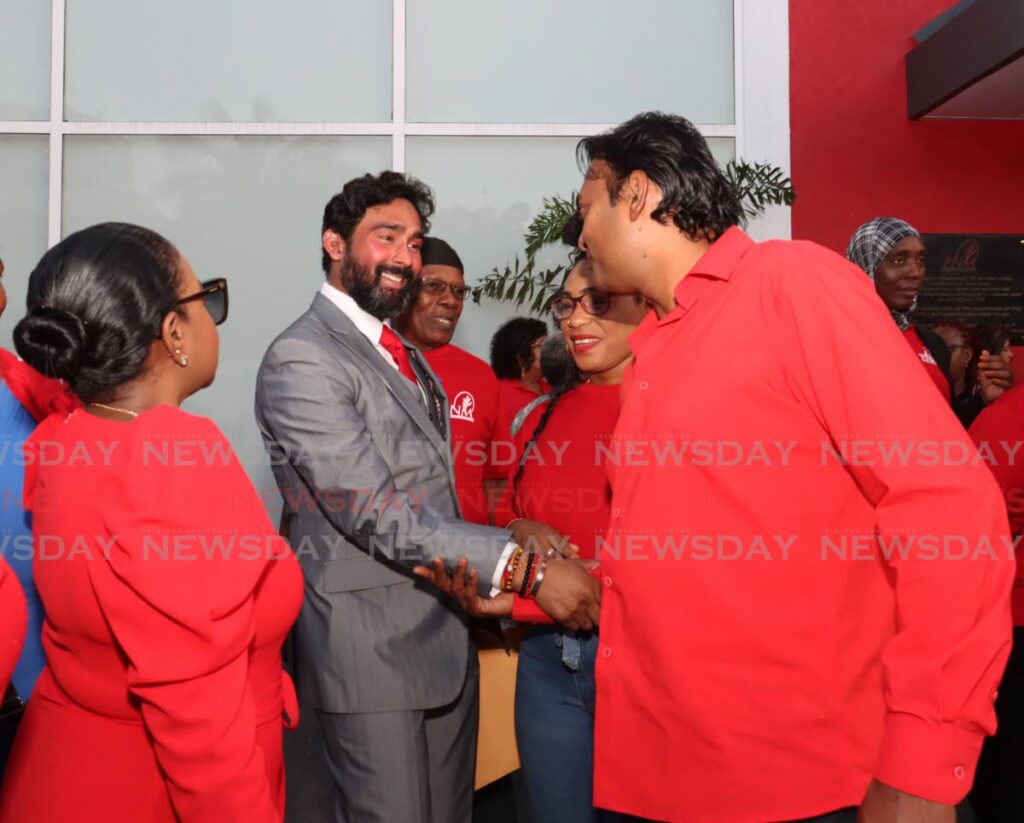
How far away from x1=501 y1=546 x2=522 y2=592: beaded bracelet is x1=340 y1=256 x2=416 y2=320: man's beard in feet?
2.44

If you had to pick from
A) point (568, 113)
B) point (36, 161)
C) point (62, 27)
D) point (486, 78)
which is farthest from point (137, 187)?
point (568, 113)

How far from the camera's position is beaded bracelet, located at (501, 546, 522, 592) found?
2.24 meters

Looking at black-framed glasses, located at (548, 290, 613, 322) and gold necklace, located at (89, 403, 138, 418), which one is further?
black-framed glasses, located at (548, 290, 613, 322)

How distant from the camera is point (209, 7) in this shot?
5.92 meters

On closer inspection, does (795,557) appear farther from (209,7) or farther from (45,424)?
(209,7)

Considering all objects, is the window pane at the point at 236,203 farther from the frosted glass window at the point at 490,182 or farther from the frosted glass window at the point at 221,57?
the frosted glass window at the point at 490,182

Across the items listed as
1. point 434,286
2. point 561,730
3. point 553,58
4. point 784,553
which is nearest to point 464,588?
point 561,730

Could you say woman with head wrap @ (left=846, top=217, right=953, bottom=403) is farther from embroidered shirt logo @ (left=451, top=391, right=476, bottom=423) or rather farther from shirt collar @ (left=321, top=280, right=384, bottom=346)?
shirt collar @ (left=321, top=280, right=384, bottom=346)

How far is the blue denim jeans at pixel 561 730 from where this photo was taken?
2.39 meters

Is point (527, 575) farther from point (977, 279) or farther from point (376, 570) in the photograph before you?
point (977, 279)

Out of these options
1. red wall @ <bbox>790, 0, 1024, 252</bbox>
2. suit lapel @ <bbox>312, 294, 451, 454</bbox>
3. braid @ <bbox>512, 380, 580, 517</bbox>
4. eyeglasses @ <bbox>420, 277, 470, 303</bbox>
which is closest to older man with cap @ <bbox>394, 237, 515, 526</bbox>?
eyeglasses @ <bbox>420, 277, 470, 303</bbox>

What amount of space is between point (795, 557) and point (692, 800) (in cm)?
39

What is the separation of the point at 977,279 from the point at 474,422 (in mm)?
3632

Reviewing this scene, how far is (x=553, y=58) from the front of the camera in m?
5.95
